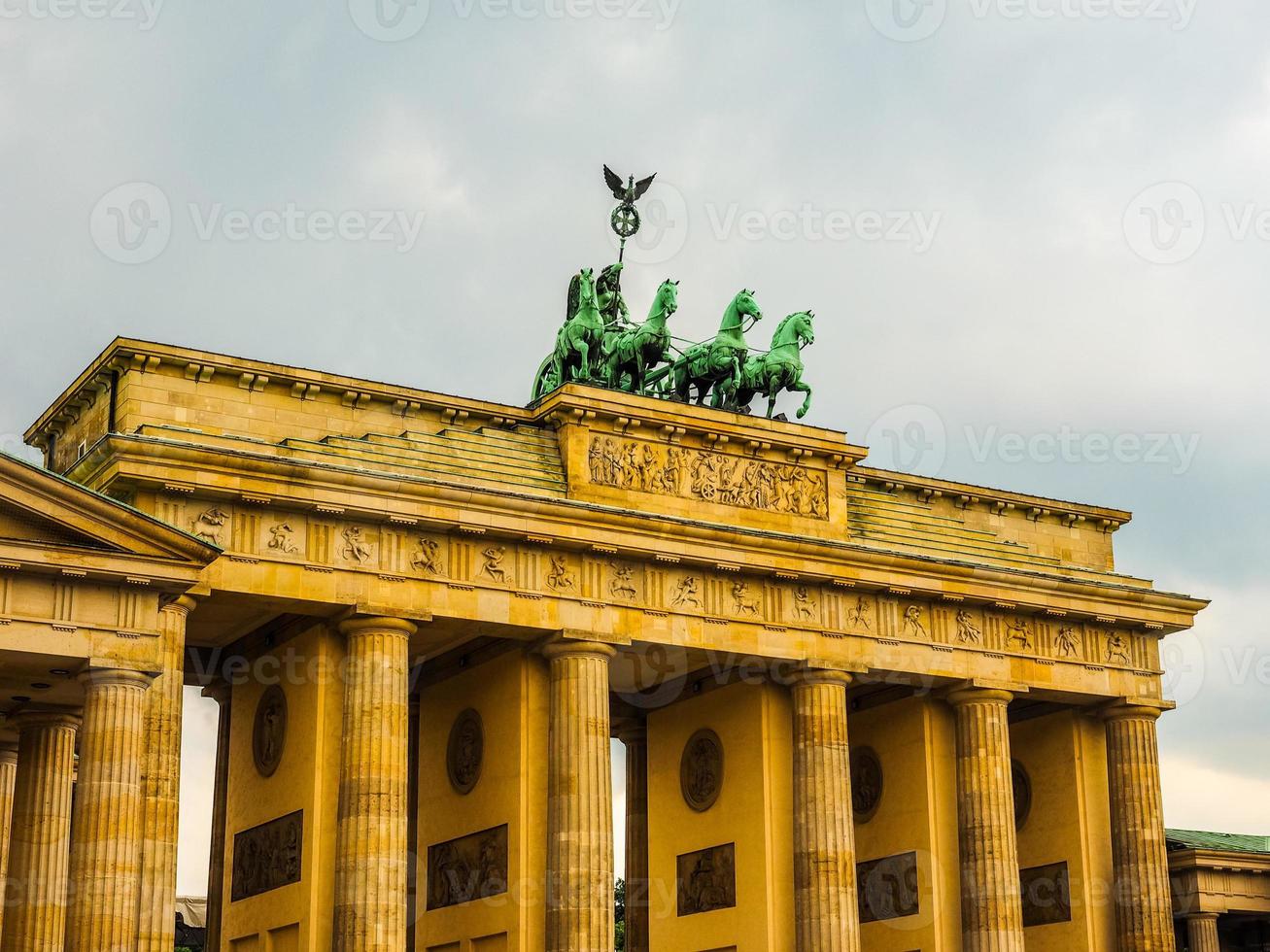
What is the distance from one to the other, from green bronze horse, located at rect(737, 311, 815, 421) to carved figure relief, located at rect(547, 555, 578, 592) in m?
6.84

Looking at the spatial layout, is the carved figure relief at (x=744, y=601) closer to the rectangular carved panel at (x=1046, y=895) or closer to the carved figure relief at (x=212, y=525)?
the rectangular carved panel at (x=1046, y=895)

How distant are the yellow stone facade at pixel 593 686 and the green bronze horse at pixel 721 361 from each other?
1746mm

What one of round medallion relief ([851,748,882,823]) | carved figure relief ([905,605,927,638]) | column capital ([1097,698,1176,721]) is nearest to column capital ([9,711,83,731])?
carved figure relief ([905,605,927,638])

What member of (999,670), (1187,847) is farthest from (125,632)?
(1187,847)

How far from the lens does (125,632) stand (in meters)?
28.9

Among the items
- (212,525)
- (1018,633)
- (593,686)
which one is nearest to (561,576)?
(593,686)

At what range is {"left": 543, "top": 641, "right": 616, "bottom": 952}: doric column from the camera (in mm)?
38750

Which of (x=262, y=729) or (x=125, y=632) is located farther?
(x=262, y=729)

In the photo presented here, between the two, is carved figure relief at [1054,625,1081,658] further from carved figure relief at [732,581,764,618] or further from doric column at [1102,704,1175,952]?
carved figure relief at [732,581,764,618]

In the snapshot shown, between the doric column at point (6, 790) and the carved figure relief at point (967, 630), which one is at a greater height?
the carved figure relief at point (967, 630)

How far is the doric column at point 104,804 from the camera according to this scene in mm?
28750

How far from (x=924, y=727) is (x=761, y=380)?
9.23m

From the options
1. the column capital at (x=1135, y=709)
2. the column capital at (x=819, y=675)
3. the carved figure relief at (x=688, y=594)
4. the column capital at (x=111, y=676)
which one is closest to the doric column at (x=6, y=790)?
the column capital at (x=111, y=676)

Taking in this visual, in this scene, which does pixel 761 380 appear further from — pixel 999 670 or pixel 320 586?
pixel 320 586
